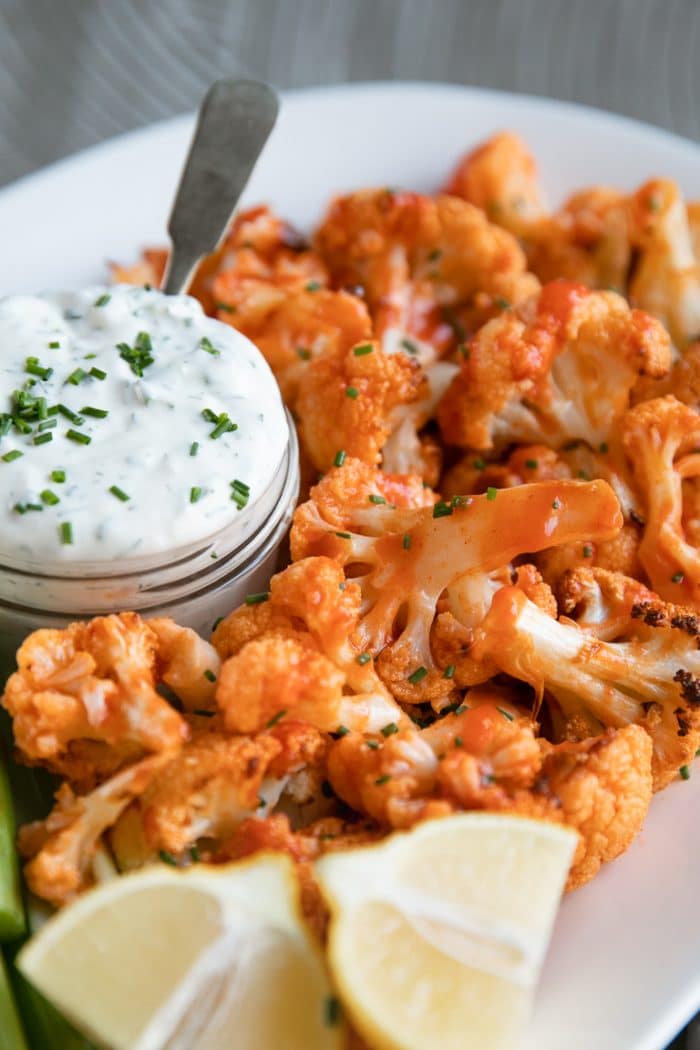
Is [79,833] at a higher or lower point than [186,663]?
lower

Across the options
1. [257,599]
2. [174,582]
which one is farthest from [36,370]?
[257,599]

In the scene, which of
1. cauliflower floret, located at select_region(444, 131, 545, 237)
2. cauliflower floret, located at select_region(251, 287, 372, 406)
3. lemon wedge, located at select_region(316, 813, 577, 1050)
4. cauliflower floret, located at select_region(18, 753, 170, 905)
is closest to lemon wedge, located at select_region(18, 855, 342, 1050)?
lemon wedge, located at select_region(316, 813, 577, 1050)

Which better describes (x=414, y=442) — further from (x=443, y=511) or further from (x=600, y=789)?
(x=600, y=789)

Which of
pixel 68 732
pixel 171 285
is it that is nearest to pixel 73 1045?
pixel 68 732

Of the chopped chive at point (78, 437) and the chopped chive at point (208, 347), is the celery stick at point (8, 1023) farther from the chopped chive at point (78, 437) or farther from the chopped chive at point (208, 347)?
the chopped chive at point (208, 347)

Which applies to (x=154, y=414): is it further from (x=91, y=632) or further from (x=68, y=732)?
(x=68, y=732)

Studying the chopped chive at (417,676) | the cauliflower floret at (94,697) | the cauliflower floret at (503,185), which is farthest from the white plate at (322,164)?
the cauliflower floret at (94,697)

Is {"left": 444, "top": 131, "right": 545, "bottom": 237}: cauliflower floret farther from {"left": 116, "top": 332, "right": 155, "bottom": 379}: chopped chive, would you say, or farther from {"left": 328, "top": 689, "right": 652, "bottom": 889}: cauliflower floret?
{"left": 328, "top": 689, "right": 652, "bottom": 889}: cauliflower floret
